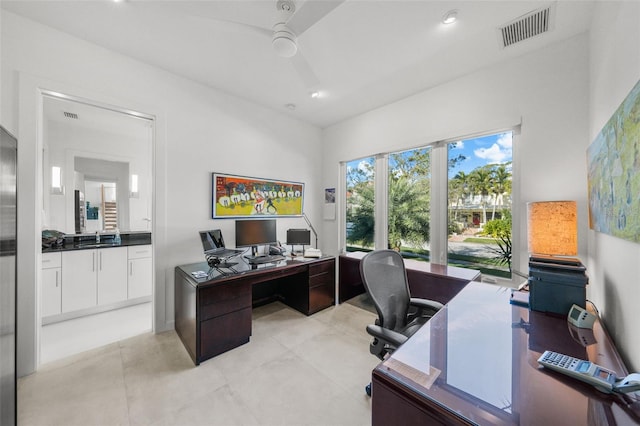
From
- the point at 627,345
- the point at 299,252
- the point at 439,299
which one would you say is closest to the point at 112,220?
the point at 299,252

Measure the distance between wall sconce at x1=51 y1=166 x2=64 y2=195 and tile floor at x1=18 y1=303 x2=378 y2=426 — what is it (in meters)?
2.49

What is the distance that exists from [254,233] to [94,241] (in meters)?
2.34

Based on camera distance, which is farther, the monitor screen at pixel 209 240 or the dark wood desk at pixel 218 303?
the monitor screen at pixel 209 240

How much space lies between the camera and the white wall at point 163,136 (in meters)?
1.90

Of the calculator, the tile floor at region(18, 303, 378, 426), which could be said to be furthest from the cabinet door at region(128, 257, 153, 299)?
the calculator

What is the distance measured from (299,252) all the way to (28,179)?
276cm

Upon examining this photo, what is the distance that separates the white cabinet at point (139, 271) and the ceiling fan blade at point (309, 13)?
11.1ft

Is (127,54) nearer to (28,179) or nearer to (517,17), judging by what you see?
(28,179)

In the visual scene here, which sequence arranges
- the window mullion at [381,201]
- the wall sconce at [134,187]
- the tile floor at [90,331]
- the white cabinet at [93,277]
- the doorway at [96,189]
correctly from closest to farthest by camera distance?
the tile floor at [90,331] → the doorway at [96,189] → the white cabinet at [93,277] → the window mullion at [381,201] → the wall sconce at [134,187]

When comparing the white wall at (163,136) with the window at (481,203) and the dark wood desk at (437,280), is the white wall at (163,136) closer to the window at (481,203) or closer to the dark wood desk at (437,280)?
the dark wood desk at (437,280)

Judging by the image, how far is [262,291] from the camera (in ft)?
10.9

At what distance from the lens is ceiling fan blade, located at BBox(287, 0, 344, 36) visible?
1.37 meters

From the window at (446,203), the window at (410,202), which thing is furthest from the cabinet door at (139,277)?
the window at (410,202)

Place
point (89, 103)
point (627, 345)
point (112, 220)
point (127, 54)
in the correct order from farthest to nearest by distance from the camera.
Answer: point (112, 220) → point (127, 54) → point (89, 103) → point (627, 345)
